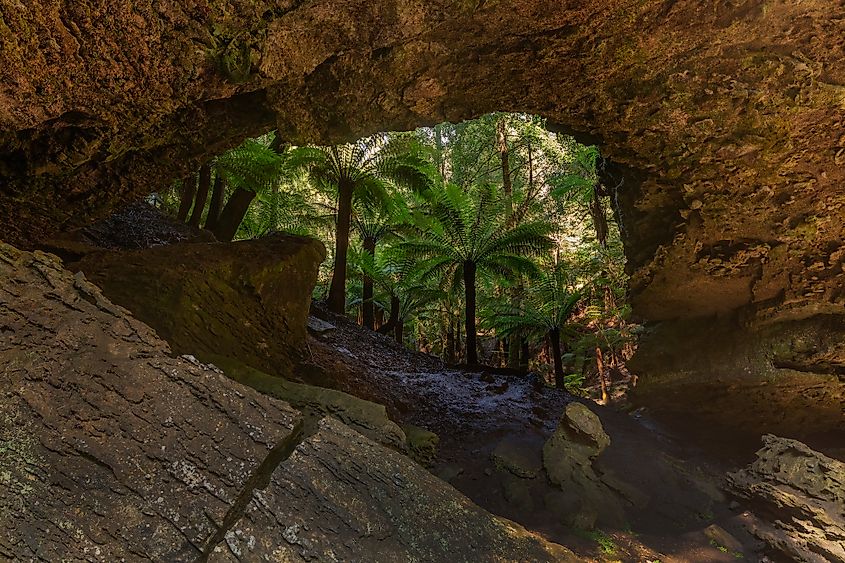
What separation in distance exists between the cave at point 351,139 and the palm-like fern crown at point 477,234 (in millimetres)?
4195

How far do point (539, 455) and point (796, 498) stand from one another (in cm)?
188

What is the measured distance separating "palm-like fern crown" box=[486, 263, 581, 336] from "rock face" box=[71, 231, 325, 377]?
5.87 m

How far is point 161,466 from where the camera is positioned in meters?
1.44

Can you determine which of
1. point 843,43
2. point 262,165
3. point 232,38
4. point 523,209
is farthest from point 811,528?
point 523,209

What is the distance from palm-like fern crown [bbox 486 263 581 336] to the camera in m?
9.29

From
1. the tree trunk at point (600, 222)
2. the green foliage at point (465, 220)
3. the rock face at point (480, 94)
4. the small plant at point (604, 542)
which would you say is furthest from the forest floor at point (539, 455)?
the tree trunk at point (600, 222)

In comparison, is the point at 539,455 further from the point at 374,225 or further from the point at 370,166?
the point at 374,225

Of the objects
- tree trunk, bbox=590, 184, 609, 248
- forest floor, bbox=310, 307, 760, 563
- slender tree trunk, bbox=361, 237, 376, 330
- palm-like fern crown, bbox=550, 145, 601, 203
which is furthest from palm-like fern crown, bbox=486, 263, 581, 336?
slender tree trunk, bbox=361, 237, 376, 330

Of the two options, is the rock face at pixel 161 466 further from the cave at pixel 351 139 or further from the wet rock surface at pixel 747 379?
the wet rock surface at pixel 747 379

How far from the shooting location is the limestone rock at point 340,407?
257 cm

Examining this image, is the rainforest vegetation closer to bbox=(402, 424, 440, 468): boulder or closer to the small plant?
bbox=(402, 424, 440, 468): boulder

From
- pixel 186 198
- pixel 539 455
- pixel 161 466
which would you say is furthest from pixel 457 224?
pixel 161 466

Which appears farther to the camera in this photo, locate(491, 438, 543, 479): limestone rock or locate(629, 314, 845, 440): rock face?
locate(629, 314, 845, 440): rock face

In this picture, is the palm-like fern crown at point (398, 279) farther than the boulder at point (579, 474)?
Yes
